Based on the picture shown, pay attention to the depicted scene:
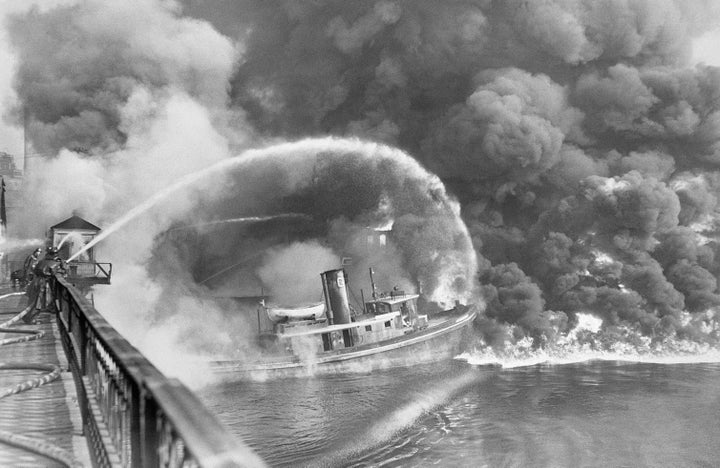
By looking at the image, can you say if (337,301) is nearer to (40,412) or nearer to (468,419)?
(468,419)

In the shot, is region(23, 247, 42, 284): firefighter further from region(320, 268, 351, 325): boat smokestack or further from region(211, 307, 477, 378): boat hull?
region(320, 268, 351, 325): boat smokestack

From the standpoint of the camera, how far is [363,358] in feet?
110

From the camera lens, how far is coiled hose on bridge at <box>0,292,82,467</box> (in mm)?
4141

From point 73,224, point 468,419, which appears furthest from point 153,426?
point 73,224

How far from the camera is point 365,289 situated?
52.1m

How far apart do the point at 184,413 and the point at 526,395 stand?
1320 inches

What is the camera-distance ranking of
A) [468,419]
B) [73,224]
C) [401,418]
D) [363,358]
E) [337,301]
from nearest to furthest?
Result: [401,418]
[468,419]
[73,224]
[363,358]
[337,301]

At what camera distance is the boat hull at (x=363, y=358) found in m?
32.2

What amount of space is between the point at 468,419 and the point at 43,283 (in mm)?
19230

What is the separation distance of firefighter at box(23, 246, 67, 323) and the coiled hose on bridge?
79 centimetres

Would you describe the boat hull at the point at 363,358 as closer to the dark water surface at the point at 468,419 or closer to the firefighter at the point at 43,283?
the dark water surface at the point at 468,419

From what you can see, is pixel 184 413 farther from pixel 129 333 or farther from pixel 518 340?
pixel 518 340

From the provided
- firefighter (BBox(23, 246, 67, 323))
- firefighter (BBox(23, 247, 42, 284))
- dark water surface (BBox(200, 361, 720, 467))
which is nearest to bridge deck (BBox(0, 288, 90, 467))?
firefighter (BBox(23, 246, 67, 323))

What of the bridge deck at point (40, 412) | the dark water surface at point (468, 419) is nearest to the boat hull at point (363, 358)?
the dark water surface at point (468, 419)
